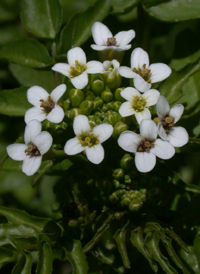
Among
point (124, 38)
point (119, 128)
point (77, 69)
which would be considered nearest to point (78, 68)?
point (77, 69)

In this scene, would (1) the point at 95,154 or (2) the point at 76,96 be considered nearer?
(1) the point at 95,154

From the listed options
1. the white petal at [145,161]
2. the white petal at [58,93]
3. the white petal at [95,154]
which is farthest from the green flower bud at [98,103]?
the white petal at [145,161]

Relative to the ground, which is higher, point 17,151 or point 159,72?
point 159,72

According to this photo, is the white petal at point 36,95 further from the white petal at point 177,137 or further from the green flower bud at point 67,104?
the white petal at point 177,137

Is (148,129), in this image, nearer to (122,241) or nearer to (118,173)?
(118,173)

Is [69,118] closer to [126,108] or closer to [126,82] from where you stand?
[126,108]

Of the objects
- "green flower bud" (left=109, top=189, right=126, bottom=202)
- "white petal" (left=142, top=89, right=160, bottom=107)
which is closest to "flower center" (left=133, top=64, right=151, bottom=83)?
"white petal" (left=142, top=89, right=160, bottom=107)
